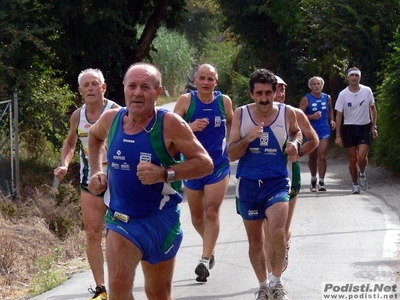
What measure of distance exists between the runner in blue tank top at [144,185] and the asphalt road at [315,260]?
2257 mm

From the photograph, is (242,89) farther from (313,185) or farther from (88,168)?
(88,168)

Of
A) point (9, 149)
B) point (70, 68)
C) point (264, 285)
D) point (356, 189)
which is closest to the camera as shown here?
point (264, 285)

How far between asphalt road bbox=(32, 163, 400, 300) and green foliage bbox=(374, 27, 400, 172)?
264cm

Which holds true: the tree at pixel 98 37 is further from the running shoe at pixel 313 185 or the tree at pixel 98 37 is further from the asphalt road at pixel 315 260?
the asphalt road at pixel 315 260

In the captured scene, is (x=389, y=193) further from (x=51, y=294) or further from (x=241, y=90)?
(x=241, y=90)

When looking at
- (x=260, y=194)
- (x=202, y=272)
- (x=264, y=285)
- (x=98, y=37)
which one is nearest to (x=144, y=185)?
(x=260, y=194)

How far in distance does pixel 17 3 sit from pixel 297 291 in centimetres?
818

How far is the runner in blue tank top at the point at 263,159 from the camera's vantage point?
7410 millimetres

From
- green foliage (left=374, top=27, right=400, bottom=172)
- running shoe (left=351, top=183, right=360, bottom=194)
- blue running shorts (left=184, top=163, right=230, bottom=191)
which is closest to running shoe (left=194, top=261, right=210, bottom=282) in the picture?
blue running shorts (left=184, top=163, right=230, bottom=191)

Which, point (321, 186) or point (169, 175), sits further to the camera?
point (321, 186)

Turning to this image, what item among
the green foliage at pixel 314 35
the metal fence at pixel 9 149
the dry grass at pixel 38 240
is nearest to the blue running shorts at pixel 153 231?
the dry grass at pixel 38 240

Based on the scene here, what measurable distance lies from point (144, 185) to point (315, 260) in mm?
4135

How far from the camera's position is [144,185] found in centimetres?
565

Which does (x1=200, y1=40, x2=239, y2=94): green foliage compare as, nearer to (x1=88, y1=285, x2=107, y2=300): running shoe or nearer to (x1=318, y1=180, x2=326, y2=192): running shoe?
(x1=318, y1=180, x2=326, y2=192): running shoe
